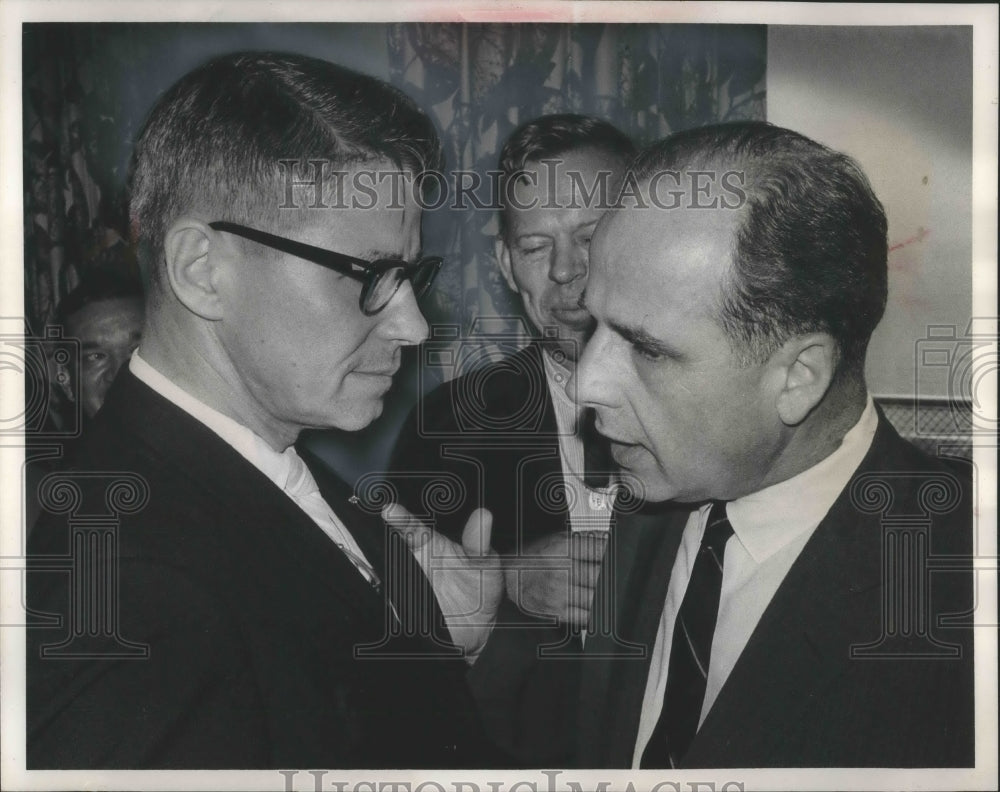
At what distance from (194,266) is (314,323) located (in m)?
0.25

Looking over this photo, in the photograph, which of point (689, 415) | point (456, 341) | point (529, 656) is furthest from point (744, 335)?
point (529, 656)

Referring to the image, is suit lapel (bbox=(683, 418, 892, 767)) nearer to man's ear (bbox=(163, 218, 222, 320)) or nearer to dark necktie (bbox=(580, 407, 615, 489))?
dark necktie (bbox=(580, 407, 615, 489))

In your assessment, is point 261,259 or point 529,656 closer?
point 261,259

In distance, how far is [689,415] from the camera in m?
1.75

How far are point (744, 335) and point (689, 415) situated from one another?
178 mm

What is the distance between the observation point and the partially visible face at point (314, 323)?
1.76 meters

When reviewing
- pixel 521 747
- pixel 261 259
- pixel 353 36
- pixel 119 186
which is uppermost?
pixel 353 36

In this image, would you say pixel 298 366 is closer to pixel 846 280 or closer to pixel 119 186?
pixel 119 186

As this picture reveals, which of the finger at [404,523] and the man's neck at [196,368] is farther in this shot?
the finger at [404,523]

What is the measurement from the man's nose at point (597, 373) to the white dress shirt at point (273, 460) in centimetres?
53

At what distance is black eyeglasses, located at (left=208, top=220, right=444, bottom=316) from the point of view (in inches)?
68.9

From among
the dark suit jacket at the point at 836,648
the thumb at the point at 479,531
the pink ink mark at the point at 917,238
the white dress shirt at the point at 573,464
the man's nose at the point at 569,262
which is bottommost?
the dark suit jacket at the point at 836,648

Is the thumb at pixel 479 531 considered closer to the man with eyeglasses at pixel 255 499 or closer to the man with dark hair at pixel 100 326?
the man with eyeglasses at pixel 255 499

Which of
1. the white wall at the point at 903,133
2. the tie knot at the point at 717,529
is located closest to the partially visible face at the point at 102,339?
the tie knot at the point at 717,529
